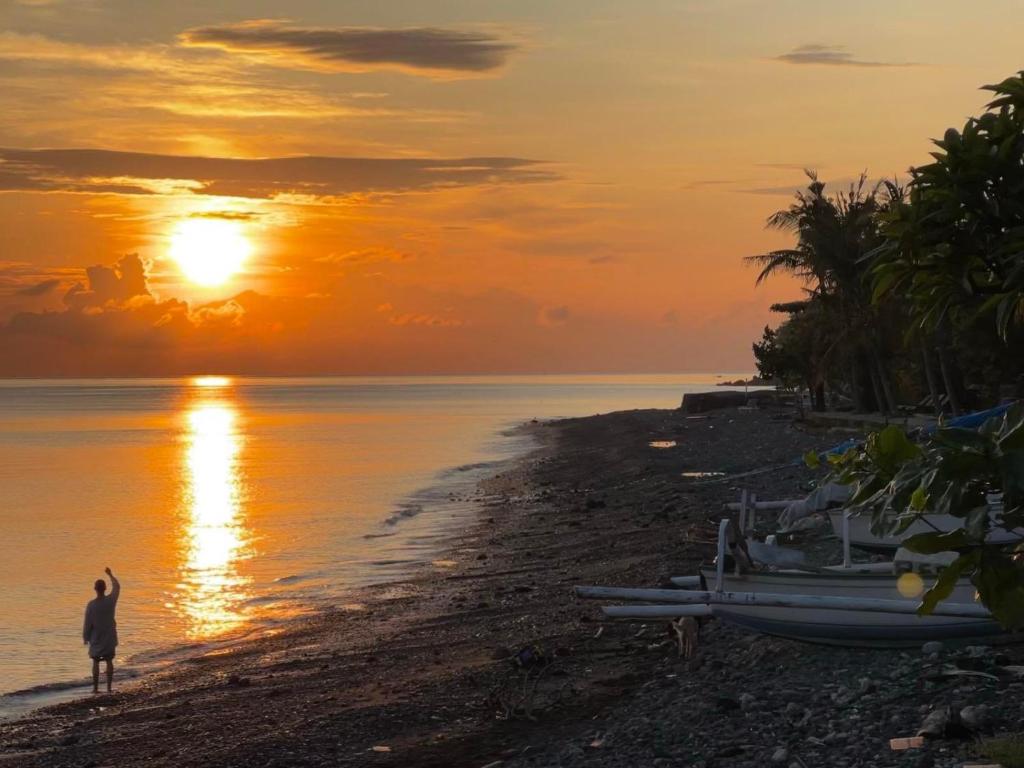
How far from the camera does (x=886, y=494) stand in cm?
460

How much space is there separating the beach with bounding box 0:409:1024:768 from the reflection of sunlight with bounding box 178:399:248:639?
2.41 m

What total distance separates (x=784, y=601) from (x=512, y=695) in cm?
305

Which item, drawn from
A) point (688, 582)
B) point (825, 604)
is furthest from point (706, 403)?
point (825, 604)

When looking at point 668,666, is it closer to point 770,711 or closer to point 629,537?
point 770,711

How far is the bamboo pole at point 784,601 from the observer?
38.5ft

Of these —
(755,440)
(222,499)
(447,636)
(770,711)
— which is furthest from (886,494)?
(755,440)

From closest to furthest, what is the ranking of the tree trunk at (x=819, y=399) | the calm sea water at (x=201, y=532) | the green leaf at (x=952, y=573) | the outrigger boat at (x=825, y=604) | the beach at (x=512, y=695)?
1. the green leaf at (x=952, y=573)
2. the beach at (x=512, y=695)
3. the outrigger boat at (x=825, y=604)
4. the calm sea water at (x=201, y=532)
5. the tree trunk at (x=819, y=399)

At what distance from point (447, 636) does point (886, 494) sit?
13.6 metres

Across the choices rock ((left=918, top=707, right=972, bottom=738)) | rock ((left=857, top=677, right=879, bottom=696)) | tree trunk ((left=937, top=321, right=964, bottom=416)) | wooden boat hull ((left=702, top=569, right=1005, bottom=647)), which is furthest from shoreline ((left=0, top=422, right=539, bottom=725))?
tree trunk ((left=937, top=321, right=964, bottom=416))

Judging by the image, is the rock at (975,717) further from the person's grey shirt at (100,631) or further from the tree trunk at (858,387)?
the tree trunk at (858,387)

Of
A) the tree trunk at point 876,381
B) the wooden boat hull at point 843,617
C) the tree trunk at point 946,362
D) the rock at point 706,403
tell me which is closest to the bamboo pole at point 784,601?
the wooden boat hull at point 843,617

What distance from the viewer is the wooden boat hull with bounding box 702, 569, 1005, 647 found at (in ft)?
39.6

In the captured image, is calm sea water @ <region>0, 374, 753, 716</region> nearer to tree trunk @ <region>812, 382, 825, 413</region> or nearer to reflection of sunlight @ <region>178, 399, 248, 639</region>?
reflection of sunlight @ <region>178, 399, 248, 639</region>

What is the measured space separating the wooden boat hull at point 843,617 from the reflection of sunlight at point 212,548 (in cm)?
1114
